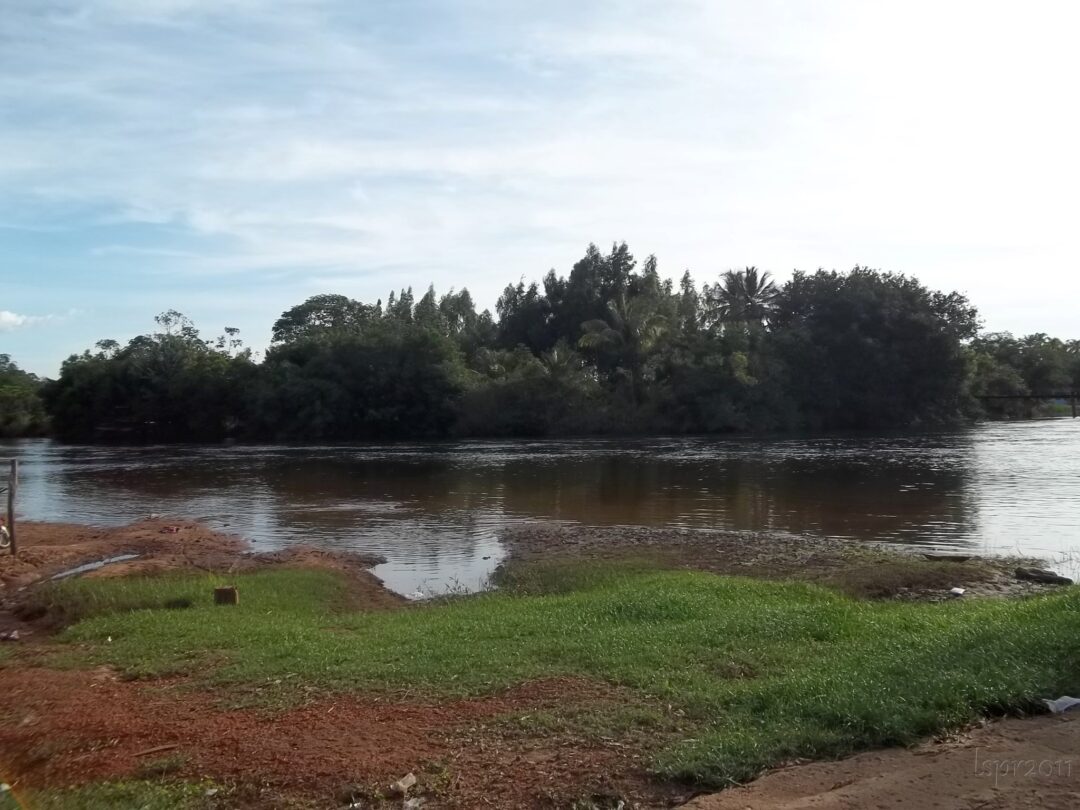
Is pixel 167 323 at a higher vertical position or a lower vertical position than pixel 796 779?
higher

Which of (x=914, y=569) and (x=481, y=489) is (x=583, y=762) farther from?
(x=481, y=489)

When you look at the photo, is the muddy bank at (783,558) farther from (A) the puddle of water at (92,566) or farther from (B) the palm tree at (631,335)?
(B) the palm tree at (631,335)

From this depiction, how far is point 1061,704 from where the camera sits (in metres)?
7.09

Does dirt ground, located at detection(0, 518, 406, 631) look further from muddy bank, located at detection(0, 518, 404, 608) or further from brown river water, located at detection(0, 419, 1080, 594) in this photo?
brown river water, located at detection(0, 419, 1080, 594)

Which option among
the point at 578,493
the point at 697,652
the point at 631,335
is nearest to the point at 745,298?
the point at 631,335

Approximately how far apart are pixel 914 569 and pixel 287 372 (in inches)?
2567

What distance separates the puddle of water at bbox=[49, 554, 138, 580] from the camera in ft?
59.2

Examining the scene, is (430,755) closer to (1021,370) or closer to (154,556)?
(154,556)

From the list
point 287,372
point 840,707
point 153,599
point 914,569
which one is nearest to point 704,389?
point 287,372

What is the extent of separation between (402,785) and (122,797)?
5.60 ft

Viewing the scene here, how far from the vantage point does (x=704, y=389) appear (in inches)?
2685

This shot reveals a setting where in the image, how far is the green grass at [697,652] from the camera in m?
6.84

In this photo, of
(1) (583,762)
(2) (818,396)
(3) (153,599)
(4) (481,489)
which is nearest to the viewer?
(1) (583,762)

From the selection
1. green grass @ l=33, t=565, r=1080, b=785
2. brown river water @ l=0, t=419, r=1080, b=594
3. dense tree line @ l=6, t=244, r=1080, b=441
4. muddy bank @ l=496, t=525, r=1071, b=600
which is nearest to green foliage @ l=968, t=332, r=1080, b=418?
dense tree line @ l=6, t=244, r=1080, b=441
